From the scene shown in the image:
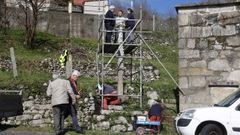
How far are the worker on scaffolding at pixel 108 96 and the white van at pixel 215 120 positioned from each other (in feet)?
17.3

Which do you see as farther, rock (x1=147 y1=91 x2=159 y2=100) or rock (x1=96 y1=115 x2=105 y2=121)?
rock (x1=147 y1=91 x2=159 y2=100)

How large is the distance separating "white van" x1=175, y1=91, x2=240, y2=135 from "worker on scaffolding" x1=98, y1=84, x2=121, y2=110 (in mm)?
5264

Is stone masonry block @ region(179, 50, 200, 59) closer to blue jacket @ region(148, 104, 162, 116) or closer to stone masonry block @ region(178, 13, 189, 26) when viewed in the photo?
stone masonry block @ region(178, 13, 189, 26)

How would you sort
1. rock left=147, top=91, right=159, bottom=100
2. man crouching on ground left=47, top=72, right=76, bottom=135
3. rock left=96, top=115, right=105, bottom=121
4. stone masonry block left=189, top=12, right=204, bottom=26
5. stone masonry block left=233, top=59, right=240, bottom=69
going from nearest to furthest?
1. man crouching on ground left=47, top=72, right=76, bottom=135
2. rock left=96, top=115, right=105, bottom=121
3. stone masonry block left=233, top=59, right=240, bottom=69
4. stone masonry block left=189, top=12, right=204, bottom=26
5. rock left=147, top=91, right=159, bottom=100

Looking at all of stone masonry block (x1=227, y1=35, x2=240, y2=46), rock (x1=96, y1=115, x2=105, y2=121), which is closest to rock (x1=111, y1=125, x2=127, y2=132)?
rock (x1=96, y1=115, x2=105, y2=121)

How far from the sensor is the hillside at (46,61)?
2073cm

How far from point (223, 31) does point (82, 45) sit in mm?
13507

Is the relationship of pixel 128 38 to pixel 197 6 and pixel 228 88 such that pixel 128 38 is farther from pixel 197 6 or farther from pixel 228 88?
pixel 228 88

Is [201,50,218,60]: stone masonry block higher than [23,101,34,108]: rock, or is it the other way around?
[201,50,218,60]: stone masonry block

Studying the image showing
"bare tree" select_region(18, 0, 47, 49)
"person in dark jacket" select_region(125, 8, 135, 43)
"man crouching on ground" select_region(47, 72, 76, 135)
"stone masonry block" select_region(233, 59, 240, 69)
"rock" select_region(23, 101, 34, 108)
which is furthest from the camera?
"bare tree" select_region(18, 0, 47, 49)

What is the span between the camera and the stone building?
727 inches

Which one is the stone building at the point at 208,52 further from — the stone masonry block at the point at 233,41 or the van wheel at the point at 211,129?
the van wheel at the point at 211,129

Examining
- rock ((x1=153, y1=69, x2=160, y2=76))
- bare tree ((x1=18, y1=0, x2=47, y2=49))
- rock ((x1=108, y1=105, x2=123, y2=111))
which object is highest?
bare tree ((x1=18, y1=0, x2=47, y2=49))

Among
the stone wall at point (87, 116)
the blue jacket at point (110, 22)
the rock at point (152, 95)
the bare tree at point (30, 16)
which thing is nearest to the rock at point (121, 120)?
the stone wall at point (87, 116)
